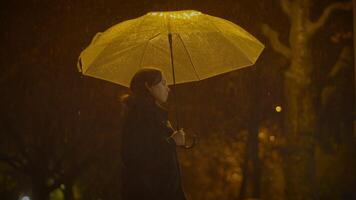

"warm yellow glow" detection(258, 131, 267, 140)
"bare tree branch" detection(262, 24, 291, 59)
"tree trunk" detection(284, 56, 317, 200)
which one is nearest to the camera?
"tree trunk" detection(284, 56, 317, 200)

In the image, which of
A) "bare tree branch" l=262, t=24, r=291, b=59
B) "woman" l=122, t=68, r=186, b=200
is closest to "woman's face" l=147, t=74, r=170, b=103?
"woman" l=122, t=68, r=186, b=200

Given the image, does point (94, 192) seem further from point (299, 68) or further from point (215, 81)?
point (299, 68)

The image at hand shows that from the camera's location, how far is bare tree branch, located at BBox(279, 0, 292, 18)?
6.83 metres

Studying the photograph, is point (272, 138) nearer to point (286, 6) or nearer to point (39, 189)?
point (286, 6)

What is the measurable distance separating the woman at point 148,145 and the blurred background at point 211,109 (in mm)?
3265

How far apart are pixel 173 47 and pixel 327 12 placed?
3027 mm

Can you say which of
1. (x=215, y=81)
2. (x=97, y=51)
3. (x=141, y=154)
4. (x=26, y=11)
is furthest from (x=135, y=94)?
(x=26, y=11)

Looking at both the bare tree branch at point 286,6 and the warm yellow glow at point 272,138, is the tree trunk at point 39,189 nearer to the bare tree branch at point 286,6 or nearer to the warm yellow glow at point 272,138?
the warm yellow glow at point 272,138

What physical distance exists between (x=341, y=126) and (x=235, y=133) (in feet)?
4.43

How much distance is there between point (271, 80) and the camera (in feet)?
22.7

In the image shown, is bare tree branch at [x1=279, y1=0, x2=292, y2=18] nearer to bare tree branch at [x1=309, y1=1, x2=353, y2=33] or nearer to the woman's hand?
bare tree branch at [x1=309, y1=1, x2=353, y2=33]

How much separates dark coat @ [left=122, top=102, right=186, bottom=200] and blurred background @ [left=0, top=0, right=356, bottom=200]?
130 inches

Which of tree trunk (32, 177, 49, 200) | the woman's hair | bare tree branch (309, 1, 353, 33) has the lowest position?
tree trunk (32, 177, 49, 200)

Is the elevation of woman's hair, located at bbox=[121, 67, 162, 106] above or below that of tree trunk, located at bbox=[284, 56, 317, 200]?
above
